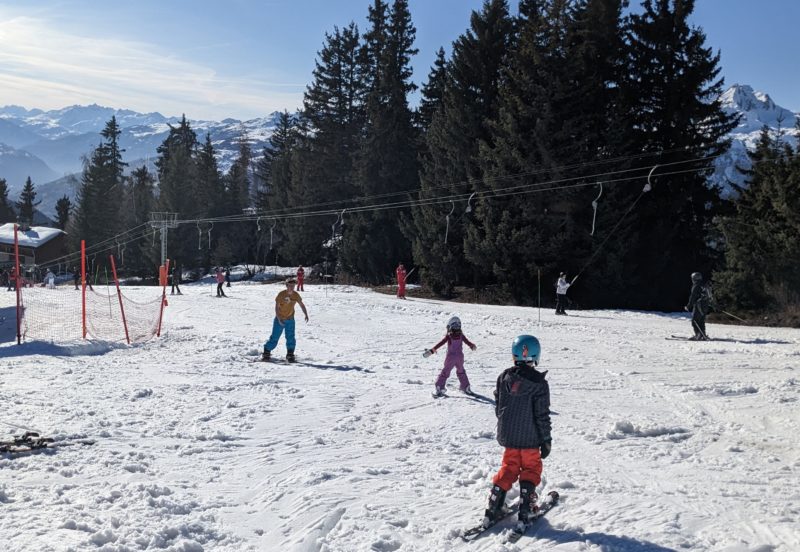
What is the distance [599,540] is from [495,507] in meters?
0.84

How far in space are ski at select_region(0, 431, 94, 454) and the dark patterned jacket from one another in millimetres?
5088

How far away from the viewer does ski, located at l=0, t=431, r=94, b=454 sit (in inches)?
263

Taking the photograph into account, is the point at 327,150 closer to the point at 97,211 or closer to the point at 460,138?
the point at 460,138

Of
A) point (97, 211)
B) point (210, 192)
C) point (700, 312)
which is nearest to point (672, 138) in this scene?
point (700, 312)

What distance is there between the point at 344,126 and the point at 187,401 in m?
46.1

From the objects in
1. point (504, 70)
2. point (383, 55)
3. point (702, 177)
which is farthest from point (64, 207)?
point (702, 177)

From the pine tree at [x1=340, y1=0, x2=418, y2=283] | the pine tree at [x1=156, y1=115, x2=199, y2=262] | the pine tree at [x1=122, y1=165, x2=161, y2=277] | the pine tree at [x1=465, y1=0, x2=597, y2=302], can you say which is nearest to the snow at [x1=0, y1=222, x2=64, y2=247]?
the pine tree at [x1=122, y1=165, x2=161, y2=277]

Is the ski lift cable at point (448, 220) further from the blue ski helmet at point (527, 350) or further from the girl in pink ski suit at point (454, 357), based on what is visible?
the blue ski helmet at point (527, 350)

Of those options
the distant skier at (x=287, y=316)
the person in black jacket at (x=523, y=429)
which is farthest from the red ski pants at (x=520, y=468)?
the distant skier at (x=287, y=316)

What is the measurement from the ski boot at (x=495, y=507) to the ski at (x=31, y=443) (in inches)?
194

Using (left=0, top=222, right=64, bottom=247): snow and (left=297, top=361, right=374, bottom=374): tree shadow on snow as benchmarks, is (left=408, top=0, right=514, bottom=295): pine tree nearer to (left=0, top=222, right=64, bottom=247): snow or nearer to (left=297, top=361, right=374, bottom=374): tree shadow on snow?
(left=297, top=361, right=374, bottom=374): tree shadow on snow

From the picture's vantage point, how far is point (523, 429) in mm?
5094

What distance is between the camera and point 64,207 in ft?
313

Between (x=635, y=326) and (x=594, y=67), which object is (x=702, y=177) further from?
(x=635, y=326)
